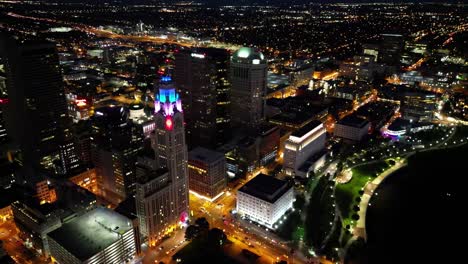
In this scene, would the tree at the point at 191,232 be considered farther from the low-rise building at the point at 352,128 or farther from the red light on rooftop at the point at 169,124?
the low-rise building at the point at 352,128

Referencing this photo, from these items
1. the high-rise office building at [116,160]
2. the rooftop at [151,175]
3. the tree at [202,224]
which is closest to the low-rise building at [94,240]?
the rooftop at [151,175]

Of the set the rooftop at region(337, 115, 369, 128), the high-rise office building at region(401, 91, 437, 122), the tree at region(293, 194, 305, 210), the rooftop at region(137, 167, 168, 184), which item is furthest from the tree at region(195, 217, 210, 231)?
the high-rise office building at region(401, 91, 437, 122)

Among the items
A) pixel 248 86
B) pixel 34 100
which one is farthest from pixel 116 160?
pixel 248 86

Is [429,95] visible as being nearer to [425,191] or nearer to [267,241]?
[425,191]

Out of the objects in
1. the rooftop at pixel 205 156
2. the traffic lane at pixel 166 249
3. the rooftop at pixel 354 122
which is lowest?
the traffic lane at pixel 166 249

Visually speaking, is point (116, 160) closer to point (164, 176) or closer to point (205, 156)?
point (164, 176)

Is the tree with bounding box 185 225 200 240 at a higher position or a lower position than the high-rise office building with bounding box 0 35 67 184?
lower

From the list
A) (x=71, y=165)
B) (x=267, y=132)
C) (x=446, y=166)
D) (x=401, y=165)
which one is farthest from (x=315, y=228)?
(x=71, y=165)

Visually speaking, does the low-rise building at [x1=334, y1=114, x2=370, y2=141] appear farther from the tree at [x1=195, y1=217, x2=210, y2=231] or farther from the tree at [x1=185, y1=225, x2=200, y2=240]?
the tree at [x1=185, y1=225, x2=200, y2=240]
